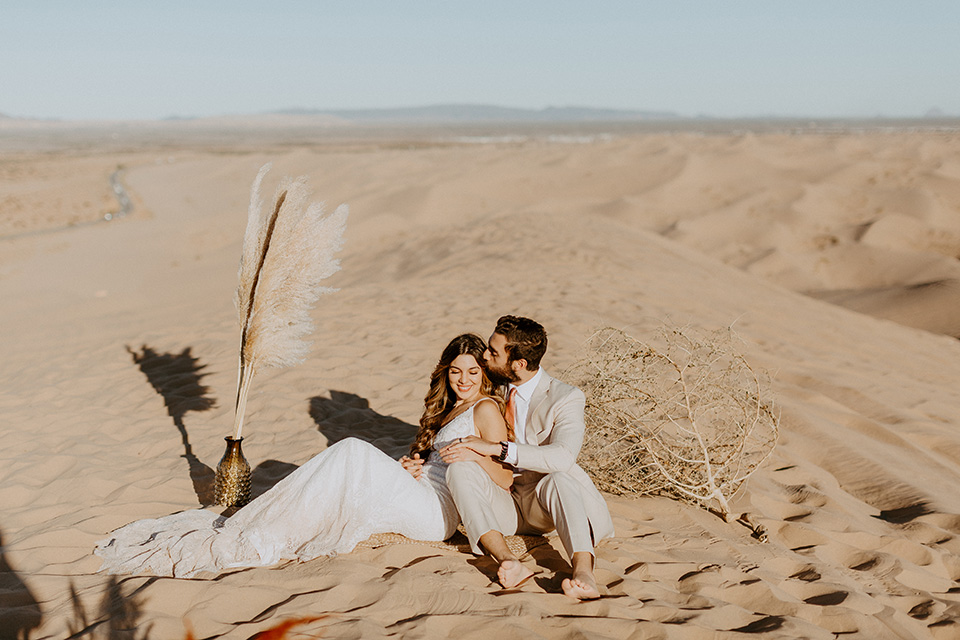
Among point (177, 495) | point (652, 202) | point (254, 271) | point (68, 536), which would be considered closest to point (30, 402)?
point (177, 495)

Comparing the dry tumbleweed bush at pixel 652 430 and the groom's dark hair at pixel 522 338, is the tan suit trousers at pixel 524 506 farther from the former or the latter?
the dry tumbleweed bush at pixel 652 430

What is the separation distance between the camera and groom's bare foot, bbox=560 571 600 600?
301 centimetres

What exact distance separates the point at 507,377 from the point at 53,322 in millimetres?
8270

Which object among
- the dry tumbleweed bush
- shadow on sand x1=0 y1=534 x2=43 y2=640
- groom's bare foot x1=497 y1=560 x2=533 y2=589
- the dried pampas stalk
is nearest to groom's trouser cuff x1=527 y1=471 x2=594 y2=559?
groom's bare foot x1=497 y1=560 x2=533 y2=589

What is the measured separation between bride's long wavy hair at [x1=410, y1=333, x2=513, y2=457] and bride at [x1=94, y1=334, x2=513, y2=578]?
0.06m

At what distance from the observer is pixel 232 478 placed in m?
3.96

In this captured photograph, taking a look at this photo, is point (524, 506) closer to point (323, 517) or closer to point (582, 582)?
point (582, 582)

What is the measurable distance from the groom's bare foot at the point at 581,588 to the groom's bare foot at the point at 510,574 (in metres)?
0.19

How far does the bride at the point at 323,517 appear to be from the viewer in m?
3.25

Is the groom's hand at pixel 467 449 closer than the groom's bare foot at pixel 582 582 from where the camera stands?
No

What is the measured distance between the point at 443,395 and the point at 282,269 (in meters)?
1.05

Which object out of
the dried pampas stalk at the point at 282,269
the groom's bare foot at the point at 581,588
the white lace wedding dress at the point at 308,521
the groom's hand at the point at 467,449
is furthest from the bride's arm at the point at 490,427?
the dried pampas stalk at the point at 282,269

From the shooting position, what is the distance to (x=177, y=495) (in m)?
4.38

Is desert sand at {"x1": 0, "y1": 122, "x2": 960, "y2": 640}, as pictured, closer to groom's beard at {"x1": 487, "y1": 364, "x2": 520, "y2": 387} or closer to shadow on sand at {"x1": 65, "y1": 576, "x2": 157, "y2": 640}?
shadow on sand at {"x1": 65, "y1": 576, "x2": 157, "y2": 640}
